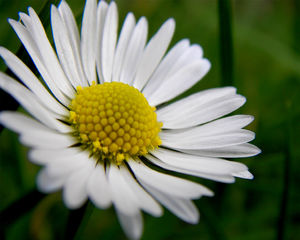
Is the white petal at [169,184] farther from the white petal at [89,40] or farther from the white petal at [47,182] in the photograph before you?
the white petal at [89,40]

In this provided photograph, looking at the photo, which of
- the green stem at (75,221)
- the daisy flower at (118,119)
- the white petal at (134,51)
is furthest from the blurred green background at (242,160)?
the white petal at (134,51)

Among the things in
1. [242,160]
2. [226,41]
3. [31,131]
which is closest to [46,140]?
[31,131]

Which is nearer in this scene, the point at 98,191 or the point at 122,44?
the point at 98,191

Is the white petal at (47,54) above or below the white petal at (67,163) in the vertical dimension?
above

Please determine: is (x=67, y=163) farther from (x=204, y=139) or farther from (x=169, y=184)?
(x=204, y=139)

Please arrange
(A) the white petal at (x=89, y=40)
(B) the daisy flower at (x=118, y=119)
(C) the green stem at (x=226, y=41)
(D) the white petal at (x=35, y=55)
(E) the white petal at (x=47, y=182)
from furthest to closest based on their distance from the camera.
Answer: (C) the green stem at (x=226, y=41) → (A) the white petal at (x=89, y=40) → (D) the white petal at (x=35, y=55) → (B) the daisy flower at (x=118, y=119) → (E) the white petal at (x=47, y=182)

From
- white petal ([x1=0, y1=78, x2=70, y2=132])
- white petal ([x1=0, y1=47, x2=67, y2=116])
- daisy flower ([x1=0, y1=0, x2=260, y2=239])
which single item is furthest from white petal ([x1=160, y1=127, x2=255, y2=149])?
white petal ([x1=0, y1=78, x2=70, y2=132])
